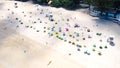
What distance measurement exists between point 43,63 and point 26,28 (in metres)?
7.57

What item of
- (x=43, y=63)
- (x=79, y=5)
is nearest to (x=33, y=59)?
(x=43, y=63)

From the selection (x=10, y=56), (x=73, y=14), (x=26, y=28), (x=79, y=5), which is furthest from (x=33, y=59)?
(x=79, y=5)

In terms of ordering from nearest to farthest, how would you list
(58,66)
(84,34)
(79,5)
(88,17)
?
(58,66)
(84,34)
(88,17)
(79,5)

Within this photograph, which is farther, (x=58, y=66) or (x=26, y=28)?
(x=26, y=28)

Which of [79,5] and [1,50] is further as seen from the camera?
[79,5]

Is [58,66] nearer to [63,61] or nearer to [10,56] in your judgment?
[63,61]

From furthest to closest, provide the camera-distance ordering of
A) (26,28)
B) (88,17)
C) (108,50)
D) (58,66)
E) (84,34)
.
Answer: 1. (88,17)
2. (26,28)
3. (84,34)
4. (108,50)
5. (58,66)

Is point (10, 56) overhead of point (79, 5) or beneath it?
beneath

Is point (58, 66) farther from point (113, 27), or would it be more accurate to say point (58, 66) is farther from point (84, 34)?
point (113, 27)

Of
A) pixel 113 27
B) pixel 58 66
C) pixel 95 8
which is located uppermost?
pixel 95 8

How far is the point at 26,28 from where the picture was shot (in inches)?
981

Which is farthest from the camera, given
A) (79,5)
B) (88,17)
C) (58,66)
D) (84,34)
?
(79,5)

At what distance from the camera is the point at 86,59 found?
62.2 ft

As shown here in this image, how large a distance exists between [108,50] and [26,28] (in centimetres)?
Result: 1077
